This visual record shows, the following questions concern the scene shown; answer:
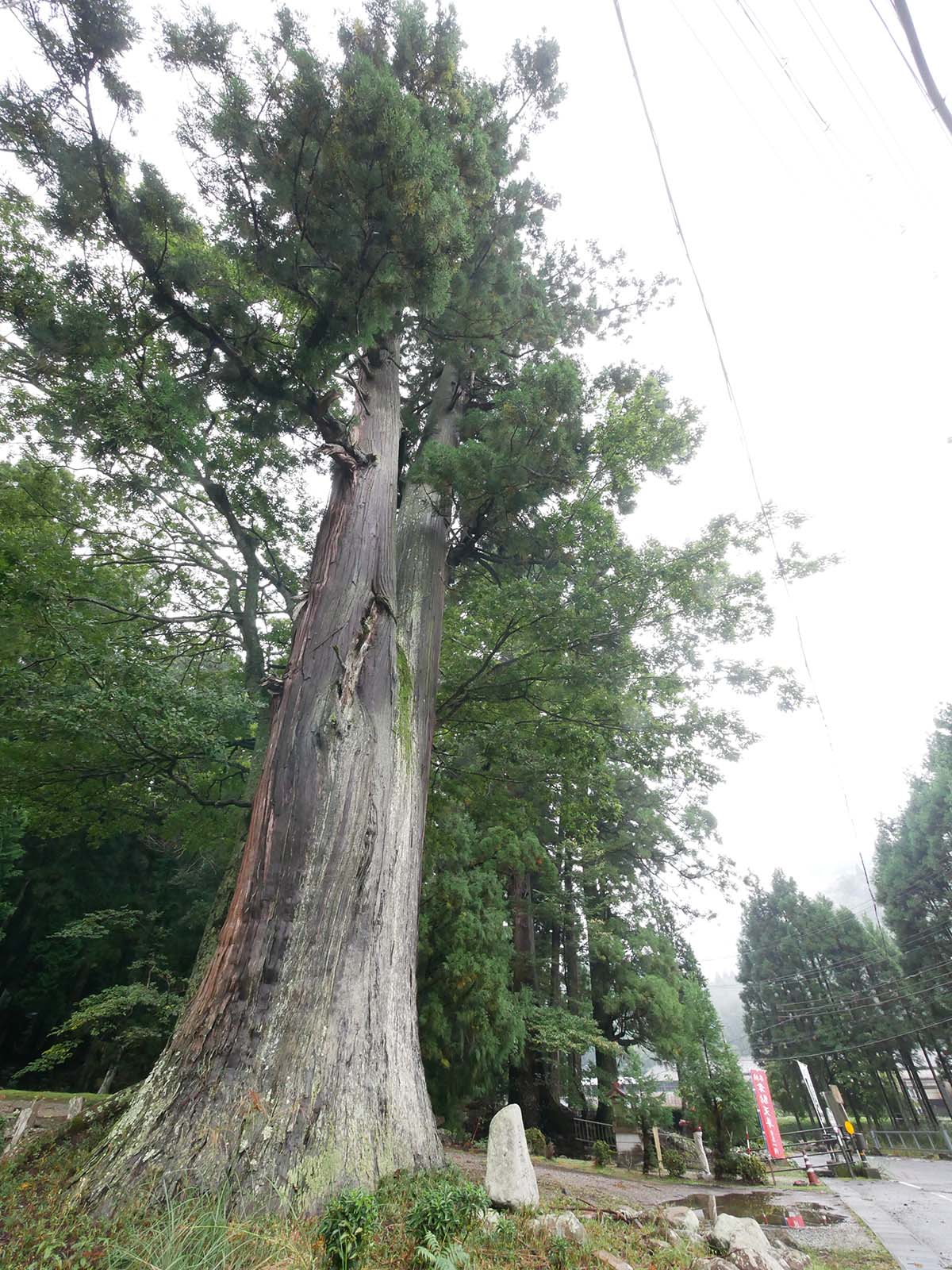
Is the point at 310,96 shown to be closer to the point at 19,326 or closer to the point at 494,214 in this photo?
the point at 494,214

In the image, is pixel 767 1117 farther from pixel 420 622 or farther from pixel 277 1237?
pixel 277 1237

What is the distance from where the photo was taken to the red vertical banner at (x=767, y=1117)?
9.52 m

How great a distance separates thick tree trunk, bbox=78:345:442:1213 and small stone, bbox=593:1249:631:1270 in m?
0.79

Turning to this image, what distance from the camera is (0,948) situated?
46.8 ft

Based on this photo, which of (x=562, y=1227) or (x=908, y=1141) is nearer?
(x=562, y=1227)

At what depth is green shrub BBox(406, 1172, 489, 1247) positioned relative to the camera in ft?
6.73

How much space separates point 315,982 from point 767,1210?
25.9 ft

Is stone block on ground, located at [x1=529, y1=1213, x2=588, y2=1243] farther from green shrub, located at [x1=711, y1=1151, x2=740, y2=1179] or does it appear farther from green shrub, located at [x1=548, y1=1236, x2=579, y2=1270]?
green shrub, located at [x1=711, y1=1151, x2=740, y2=1179]

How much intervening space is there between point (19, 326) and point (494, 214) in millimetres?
4982

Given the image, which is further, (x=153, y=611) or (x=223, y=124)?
(x=153, y=611)

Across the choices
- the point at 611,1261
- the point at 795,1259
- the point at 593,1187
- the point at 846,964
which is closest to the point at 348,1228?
the point at 611,1261

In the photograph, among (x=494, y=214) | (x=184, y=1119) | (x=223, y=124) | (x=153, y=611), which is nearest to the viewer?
(x=184, y=1119)

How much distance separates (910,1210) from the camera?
6.86 meters

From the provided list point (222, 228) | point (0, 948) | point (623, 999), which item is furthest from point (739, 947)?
point (222, 228)
